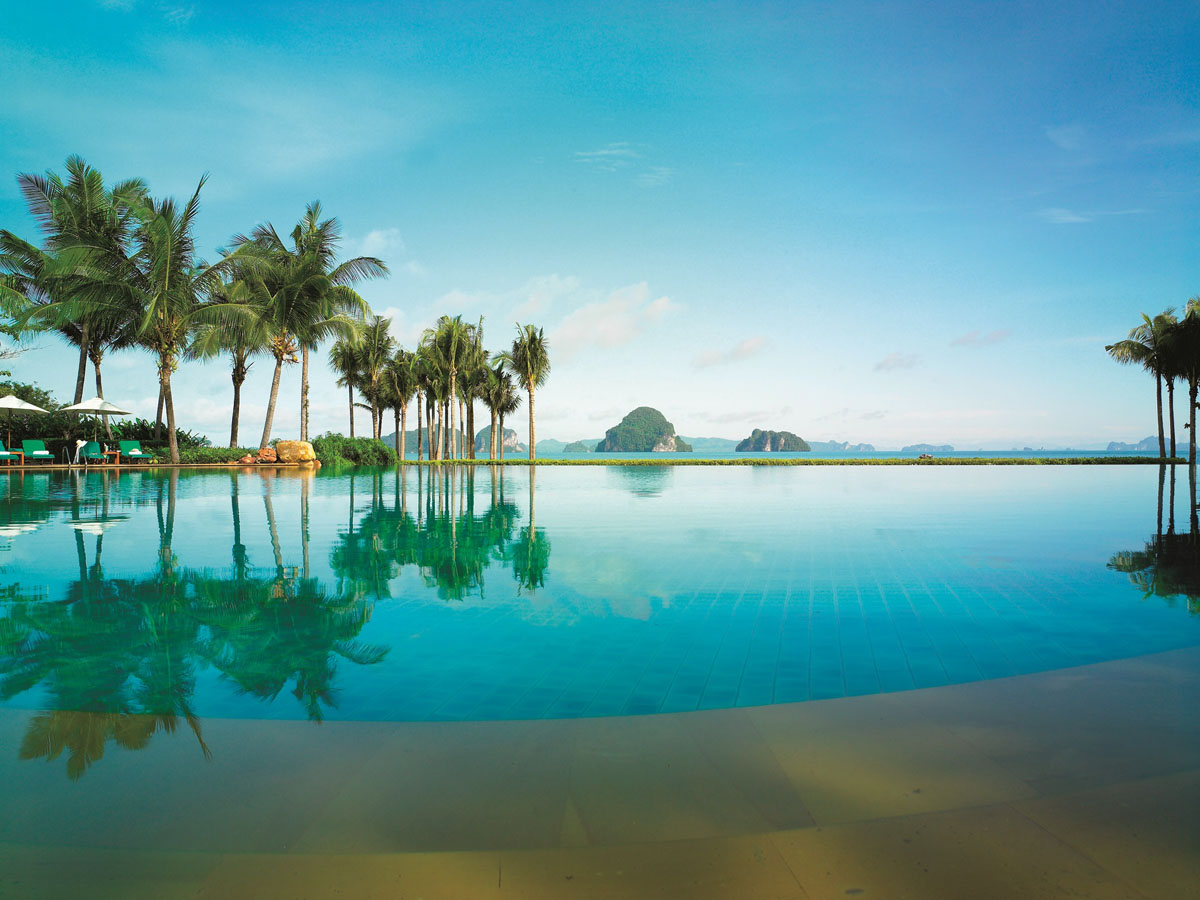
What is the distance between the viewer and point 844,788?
2.24 metres

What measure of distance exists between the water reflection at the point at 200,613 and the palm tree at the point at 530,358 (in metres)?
32.2

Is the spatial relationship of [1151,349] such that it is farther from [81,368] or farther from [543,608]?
[81,368]

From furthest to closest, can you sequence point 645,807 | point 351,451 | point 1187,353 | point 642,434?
point 642,434
point 1187,353
point 351,451
point 645,807

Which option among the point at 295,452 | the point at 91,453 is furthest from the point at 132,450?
the point at 295,452

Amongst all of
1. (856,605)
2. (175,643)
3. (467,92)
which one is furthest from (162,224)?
(856,605)

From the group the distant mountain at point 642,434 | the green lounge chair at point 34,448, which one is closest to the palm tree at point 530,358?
the green lounge chair at point 34,448

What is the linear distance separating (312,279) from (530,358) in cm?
1690

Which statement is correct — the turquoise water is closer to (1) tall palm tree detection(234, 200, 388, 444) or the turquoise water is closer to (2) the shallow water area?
(2) the shallow water area

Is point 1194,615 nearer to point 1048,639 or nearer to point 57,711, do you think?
point 1048,639

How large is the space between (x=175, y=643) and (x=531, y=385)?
3951 centimetres

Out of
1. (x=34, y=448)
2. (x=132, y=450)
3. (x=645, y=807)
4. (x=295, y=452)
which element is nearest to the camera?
(x=645, y=807)

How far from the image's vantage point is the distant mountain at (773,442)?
527ft

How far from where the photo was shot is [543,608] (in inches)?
219

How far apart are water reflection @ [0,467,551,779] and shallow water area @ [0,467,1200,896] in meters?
0.04
